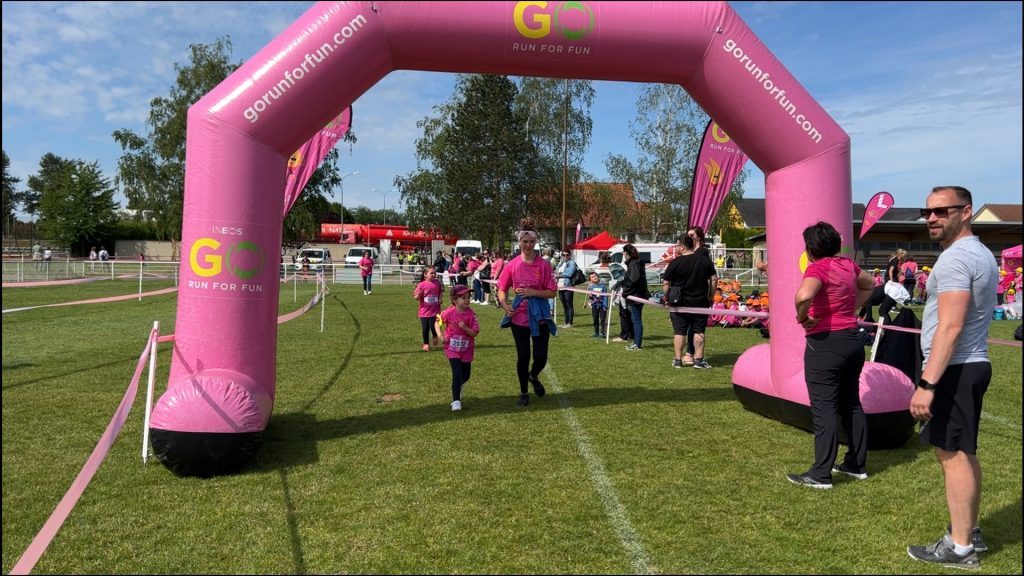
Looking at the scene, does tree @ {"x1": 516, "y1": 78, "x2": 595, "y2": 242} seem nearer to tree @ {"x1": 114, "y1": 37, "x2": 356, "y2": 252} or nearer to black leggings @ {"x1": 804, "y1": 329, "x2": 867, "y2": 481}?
tree @ {"x1": 114, "y1": 37, "x2": 356, "y2": 252}

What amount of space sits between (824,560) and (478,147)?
130 feet

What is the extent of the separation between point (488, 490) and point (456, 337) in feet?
7.85

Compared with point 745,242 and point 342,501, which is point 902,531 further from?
point 745,242

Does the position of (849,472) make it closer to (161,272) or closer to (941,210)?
(941,210)

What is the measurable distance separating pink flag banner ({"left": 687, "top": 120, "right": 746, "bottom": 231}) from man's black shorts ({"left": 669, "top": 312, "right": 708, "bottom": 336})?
5.34ft

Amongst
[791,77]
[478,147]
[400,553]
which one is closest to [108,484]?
[400,553]

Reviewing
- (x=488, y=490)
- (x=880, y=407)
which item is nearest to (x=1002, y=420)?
(x=880, y=407)

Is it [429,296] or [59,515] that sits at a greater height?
[429,296]

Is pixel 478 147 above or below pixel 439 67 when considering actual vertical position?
above

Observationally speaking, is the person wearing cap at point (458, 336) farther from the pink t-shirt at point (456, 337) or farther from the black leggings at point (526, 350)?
the black leggings at point (526, 350)

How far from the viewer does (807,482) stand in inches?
182

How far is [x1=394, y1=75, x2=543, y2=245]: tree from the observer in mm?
41344

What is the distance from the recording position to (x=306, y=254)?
44.0m

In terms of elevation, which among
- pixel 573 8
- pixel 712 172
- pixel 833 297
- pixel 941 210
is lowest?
pixel 833 297
